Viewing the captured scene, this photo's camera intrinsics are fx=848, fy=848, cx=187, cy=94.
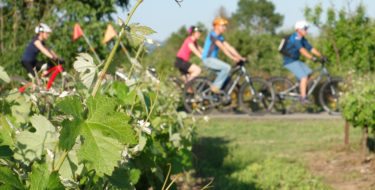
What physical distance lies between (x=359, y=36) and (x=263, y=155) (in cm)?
911

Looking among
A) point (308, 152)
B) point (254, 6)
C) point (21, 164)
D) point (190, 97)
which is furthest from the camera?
point (254, 6)

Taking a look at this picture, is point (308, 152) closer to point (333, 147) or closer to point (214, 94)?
point (333, 147)

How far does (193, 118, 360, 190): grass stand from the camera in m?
7.18

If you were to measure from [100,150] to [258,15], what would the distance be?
84.7 metres

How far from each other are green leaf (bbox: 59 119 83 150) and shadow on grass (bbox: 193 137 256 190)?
493 cm

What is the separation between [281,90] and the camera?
14812mm

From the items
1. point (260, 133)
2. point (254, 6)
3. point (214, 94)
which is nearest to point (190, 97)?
point (214, 94)

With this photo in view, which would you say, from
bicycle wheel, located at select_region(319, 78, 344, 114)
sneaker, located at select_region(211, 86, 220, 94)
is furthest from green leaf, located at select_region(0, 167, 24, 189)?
bicycle wheel, located at select_region(319, 78, 344, 114)

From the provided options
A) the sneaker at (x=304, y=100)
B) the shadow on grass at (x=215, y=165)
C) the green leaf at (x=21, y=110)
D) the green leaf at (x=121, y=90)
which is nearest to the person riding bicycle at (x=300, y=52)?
the sneaker at (x=304, y=100)

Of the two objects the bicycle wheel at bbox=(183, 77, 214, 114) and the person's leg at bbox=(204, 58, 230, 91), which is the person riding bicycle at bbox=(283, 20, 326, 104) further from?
the bicycle wheel at bbox=(183, 77, 214, 114)

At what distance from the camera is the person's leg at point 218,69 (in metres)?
13.4

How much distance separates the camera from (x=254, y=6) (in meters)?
86.2

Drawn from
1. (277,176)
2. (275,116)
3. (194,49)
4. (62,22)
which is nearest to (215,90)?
(194,49)

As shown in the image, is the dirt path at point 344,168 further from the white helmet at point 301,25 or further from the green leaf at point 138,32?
the green leaf at point 138,32
